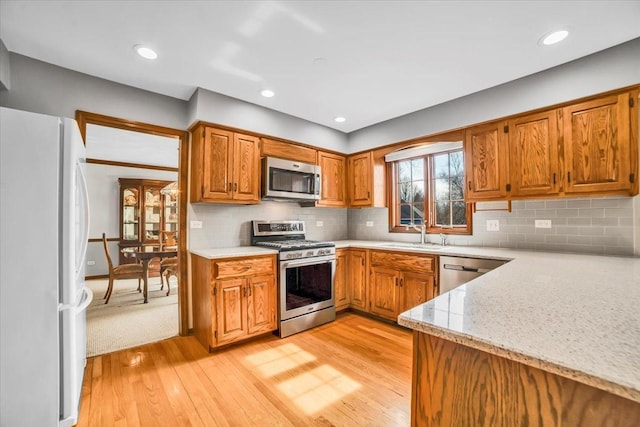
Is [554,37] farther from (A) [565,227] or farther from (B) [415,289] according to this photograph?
(B) [415,289]

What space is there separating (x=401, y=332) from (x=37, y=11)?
3909mm

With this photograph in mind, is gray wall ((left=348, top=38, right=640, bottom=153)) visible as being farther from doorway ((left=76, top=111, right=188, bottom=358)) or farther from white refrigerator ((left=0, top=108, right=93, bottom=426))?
doorway ((left=76, top=111, right=188, bottom=358))

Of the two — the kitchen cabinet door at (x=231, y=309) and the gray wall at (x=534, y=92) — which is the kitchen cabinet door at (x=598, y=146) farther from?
the kitchen cabinet door at (x=231, y=309)

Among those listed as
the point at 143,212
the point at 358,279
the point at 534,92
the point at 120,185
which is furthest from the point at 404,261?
the point at 120,185

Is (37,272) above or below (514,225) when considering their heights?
below

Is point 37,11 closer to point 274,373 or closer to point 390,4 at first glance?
point 390,4

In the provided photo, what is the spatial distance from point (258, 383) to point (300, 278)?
120 centimetres

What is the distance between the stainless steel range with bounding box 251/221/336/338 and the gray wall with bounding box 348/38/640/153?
1.81 metres

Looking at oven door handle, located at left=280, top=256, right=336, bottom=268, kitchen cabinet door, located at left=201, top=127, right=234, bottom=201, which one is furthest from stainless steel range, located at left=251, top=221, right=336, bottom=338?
kitchen cabinet door, located at left=201, top=127, right=234, bottom=201

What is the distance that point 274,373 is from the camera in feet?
7.37

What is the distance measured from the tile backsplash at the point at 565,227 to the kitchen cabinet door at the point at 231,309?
245 cm

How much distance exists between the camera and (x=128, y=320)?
3490 mm

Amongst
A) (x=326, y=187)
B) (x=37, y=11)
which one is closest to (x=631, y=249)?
(x=326, y=187)

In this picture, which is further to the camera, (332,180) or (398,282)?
(332,180)
